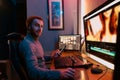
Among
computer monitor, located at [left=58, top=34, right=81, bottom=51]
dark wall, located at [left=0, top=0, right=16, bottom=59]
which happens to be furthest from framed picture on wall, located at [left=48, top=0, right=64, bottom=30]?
dark wall, located at [left=0, top=0, right=16, bottom=59]

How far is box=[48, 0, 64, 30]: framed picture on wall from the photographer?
8.53 ft

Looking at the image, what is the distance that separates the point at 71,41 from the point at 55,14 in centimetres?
49

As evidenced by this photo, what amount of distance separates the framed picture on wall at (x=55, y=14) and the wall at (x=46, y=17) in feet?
0.20

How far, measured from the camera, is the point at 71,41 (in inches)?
98.2

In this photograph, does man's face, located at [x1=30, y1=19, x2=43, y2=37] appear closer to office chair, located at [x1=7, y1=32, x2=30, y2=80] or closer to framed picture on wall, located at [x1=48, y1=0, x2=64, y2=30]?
office chair, located at [x1=7, y1=32, x2=30, y2=80]

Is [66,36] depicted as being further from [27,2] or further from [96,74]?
[96,74]

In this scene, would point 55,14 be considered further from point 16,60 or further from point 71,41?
point 16,60

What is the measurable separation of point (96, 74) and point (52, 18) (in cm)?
163

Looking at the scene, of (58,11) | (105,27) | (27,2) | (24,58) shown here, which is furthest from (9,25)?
(105,27)

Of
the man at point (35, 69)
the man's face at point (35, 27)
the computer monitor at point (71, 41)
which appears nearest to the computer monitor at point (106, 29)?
the man at point (35, 69)

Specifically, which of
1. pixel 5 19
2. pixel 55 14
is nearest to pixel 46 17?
pixel 55 14

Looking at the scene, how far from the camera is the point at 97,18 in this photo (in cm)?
139

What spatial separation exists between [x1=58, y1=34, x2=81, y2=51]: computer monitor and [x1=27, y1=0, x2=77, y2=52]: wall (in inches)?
6.9

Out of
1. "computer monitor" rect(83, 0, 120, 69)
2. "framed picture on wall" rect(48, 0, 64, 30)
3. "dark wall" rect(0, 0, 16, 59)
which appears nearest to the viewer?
"computer monitor" rect(83, 0, 120, 69)
